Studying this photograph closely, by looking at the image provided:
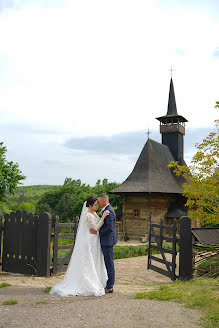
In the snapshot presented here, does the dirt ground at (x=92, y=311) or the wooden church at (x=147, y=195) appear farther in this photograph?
the wooden church at (x=147, y=195)

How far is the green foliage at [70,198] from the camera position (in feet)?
121

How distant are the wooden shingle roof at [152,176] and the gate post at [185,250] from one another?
15181 millimetres

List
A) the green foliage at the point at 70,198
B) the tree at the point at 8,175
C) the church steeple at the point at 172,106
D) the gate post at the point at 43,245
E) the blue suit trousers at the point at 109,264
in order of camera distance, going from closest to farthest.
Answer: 1. the blue suit trousers at the point at 109,264
2. the gate post at the point at 43,245
3. the tree at the point at 8,175
4. the church steeple at the point at 172,106
5. the green foliage at the point at 70,198

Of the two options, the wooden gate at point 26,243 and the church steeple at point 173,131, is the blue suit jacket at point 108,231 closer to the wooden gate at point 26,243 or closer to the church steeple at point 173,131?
the wooden gate at point 26,243

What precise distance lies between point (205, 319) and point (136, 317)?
1063 mm

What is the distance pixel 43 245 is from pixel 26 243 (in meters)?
0.68

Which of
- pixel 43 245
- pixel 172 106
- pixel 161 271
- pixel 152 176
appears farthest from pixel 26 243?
pixel 172 106

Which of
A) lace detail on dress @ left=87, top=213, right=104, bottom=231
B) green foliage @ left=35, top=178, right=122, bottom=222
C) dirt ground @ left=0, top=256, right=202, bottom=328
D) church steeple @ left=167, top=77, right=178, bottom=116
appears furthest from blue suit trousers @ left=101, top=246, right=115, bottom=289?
green foliage @ left=35, top=178, right=122, bottom=222

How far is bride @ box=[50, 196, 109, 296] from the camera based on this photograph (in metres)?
6.98

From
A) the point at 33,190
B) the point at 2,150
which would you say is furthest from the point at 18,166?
the point at 33,190

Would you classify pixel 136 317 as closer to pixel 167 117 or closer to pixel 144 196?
pixel 144 196

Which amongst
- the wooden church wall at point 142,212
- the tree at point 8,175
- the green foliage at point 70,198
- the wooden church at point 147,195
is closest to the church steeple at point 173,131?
the wooden church at point 147,195

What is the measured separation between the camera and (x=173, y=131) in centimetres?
3170

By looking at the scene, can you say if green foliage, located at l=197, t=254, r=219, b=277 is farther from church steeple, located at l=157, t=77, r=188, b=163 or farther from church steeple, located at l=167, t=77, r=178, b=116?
church steeple, located at l=167, t=77, r=178, b=116
